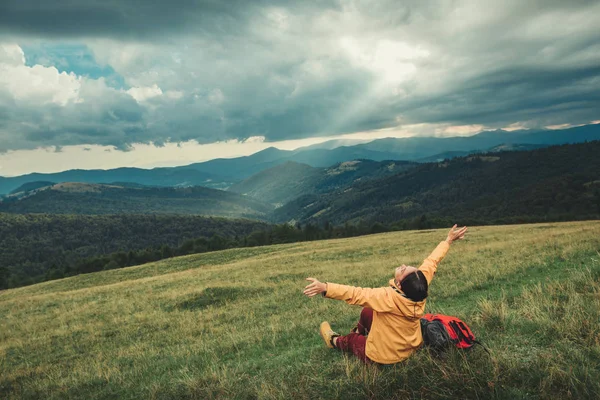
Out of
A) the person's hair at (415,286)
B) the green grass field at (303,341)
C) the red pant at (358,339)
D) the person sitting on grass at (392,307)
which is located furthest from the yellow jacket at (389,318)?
the red pant at (358,339)

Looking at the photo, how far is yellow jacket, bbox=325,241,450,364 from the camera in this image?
5.26 metres

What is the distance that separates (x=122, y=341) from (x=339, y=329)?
356 inches

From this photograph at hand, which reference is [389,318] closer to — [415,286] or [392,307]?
[392,307]

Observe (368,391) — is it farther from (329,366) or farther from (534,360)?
(534,360)

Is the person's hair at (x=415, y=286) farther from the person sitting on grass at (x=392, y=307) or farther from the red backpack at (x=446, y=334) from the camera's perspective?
the red backpack at (x=446, y=334)

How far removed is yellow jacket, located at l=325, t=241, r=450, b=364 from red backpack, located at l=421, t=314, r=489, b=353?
0.63ft

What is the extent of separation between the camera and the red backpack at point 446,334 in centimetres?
557

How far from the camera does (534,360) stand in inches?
200

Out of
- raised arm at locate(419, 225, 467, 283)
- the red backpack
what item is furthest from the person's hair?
the red backpack

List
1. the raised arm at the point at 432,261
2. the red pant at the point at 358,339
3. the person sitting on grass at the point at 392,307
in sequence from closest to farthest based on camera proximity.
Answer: the person sitting on grass at the point at 392,307, the raised arm at the point at 432,261, the red pant at the point at 358,339

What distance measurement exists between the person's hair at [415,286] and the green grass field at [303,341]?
3.67 ft

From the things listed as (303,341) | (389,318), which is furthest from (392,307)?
(303,341)

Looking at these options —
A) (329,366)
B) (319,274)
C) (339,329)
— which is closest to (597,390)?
(329,366)

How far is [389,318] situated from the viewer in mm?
5523
